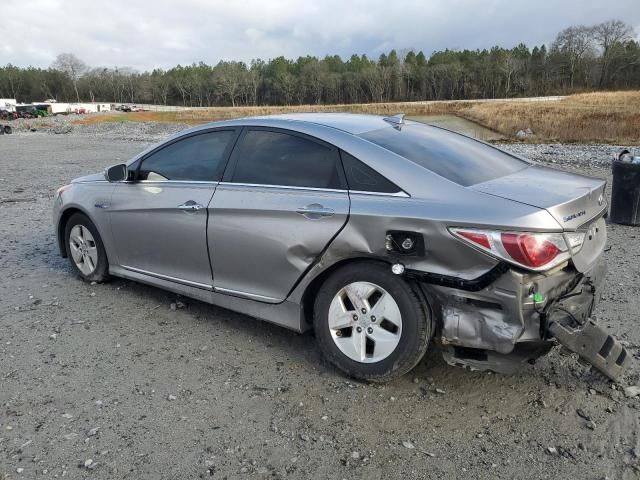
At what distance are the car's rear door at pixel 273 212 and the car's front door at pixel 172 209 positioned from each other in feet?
0.49

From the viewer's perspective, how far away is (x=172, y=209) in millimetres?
4379

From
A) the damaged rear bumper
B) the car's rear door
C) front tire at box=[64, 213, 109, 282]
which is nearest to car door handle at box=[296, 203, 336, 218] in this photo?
the car's rear door

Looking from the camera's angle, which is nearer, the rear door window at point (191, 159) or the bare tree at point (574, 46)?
the rear door window at point (191, 159)

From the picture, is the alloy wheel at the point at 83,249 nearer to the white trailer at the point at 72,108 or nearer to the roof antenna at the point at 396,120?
the roof antenna at the point at 396,120

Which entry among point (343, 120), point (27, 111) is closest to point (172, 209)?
point (343, 120)

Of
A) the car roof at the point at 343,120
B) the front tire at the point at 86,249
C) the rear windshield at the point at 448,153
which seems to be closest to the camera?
the rear windshield at the point at 448,153

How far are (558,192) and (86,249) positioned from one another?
4.39 meters

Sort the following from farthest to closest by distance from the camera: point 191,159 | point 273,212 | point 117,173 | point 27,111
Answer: point 27,111 → point 117,173 → point 191,159 → point 273,212

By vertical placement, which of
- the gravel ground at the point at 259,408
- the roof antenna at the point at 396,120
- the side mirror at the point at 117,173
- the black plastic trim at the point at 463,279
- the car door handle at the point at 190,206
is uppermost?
the roof antenna at the point at 396,120

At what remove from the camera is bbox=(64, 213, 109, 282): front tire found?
5.27 meters

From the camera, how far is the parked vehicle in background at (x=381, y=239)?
296 cm

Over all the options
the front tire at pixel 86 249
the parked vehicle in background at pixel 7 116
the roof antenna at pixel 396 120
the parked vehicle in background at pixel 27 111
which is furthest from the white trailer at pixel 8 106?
the roof antenna at pixel 396 120

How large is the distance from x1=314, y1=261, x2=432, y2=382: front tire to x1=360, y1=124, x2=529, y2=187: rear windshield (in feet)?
2.53

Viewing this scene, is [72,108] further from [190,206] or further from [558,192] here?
[558,192]
